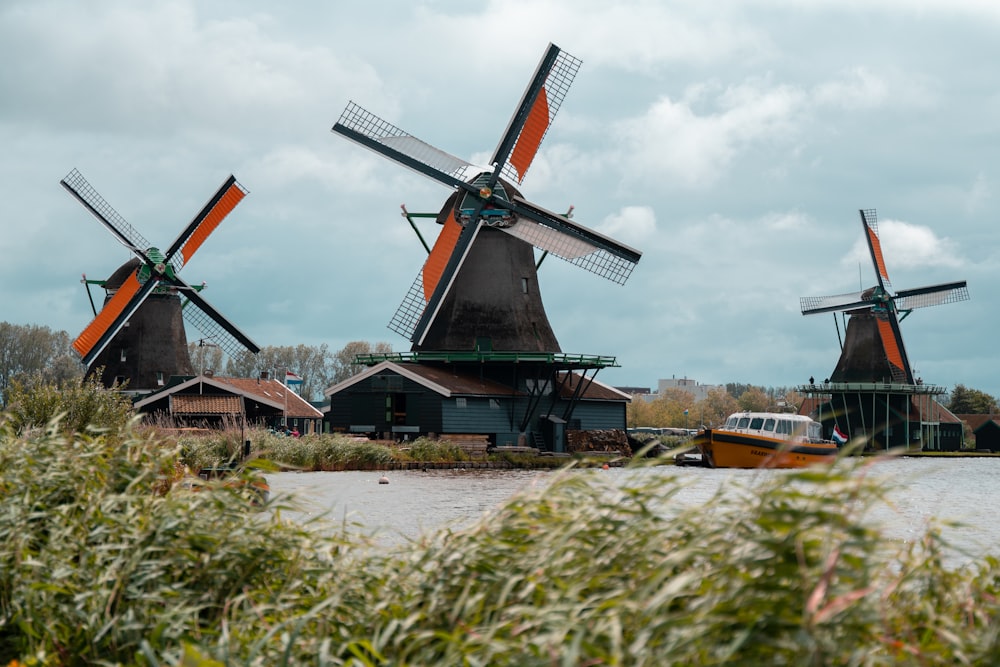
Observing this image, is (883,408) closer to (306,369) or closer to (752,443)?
(752,443)

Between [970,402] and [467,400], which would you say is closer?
[467,400]

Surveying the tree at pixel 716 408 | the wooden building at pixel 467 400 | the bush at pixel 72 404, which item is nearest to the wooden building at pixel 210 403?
the wooden building at pixel 467 400

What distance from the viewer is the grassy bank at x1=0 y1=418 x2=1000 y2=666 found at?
382cm

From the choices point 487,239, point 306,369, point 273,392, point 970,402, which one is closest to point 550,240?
point 487,239

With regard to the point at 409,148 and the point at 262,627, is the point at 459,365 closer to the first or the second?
the point at 409,148

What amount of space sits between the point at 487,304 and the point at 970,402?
247 feet

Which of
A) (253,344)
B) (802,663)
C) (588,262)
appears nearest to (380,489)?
(588,262)

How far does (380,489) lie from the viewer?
24.8m

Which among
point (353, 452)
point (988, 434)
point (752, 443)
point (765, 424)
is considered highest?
point (988, 434)

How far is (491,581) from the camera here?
5047 millimetres

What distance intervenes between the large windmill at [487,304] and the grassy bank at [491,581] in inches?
1282

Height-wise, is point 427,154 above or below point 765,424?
above

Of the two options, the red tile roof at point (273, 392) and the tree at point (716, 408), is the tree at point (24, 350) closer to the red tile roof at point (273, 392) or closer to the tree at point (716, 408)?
the red tile roof at point (273, 392)

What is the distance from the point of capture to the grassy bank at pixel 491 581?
12.5 feet
